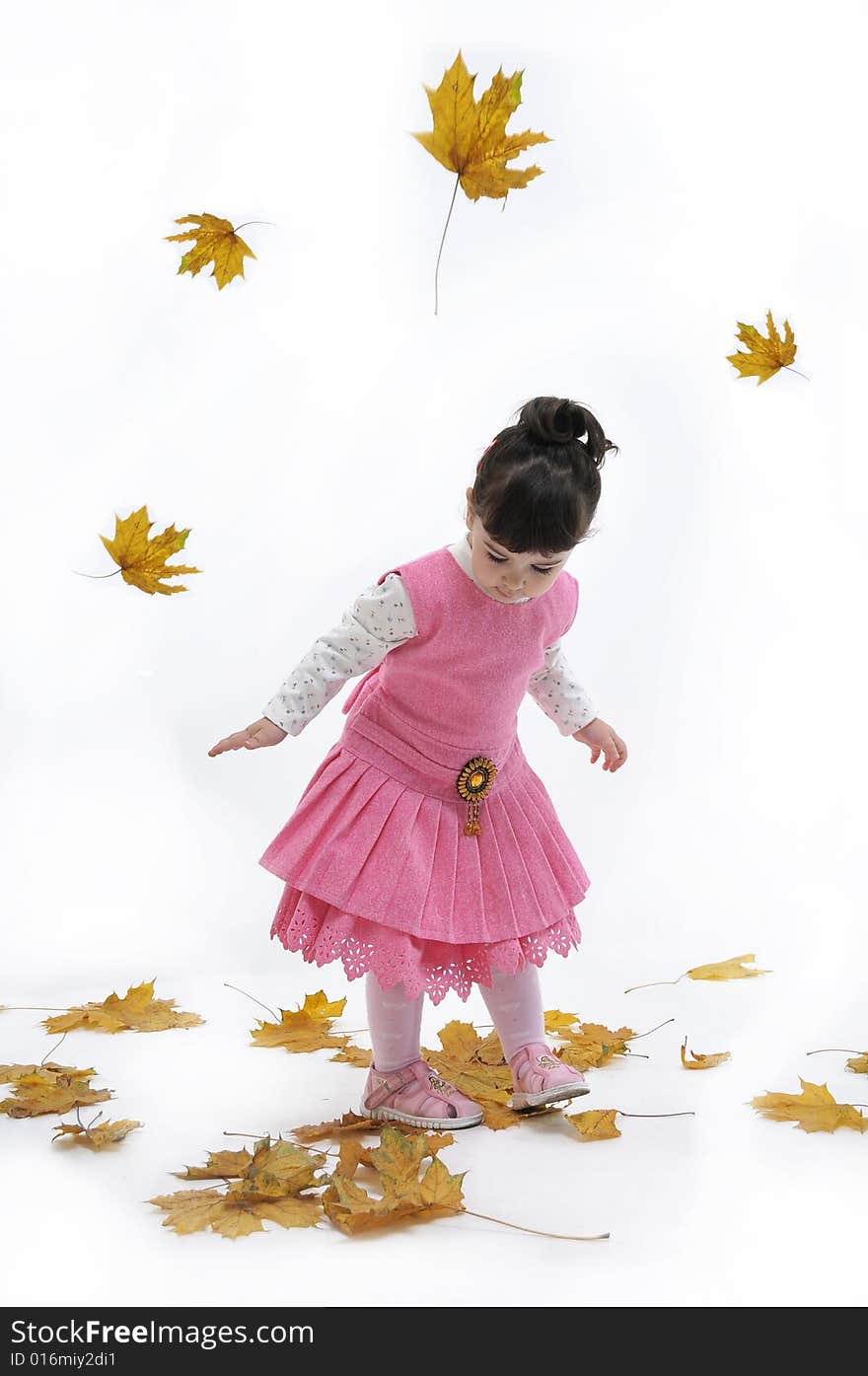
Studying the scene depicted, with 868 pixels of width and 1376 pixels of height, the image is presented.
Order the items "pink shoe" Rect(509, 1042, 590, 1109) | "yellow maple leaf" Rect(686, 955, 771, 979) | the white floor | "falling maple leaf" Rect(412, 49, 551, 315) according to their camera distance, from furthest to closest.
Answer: "yellow maple leaf" Rect(686, 955, 771, 979)
"pink shoe" Rect(509, 1042, 590, 1109)
"falling maple leaf" Rect(412, 49, 551, 315)
the white floor

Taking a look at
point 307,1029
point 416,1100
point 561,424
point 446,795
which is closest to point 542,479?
point 561,424

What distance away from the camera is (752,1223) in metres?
1.67

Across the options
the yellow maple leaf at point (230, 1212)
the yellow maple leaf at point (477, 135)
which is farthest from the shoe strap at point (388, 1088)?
the yellow maple leaf at point (477, 135)

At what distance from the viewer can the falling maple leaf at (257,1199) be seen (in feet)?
5.39

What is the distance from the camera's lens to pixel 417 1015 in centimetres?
207

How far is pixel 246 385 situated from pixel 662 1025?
1.51m

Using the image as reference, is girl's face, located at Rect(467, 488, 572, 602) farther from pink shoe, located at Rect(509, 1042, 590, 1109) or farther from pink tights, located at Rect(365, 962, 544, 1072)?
pink shoe, located at Rect(509, 1042, 590, 1109)

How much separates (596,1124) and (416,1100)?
0.84ft

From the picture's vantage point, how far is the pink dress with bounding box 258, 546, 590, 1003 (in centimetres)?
196

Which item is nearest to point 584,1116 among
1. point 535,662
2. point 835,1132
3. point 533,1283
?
point 835,1132

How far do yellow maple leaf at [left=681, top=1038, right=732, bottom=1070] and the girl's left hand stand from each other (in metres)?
0.45

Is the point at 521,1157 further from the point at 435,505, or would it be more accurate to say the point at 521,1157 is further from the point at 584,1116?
the point at 435,505

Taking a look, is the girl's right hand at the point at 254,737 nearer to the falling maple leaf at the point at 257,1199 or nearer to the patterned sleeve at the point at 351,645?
the patterned sleeve at the point at 351,645

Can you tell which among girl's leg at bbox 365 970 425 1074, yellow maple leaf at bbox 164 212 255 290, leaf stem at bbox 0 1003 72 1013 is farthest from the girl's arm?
leaf stem at bbox 0 1003 72 1013
